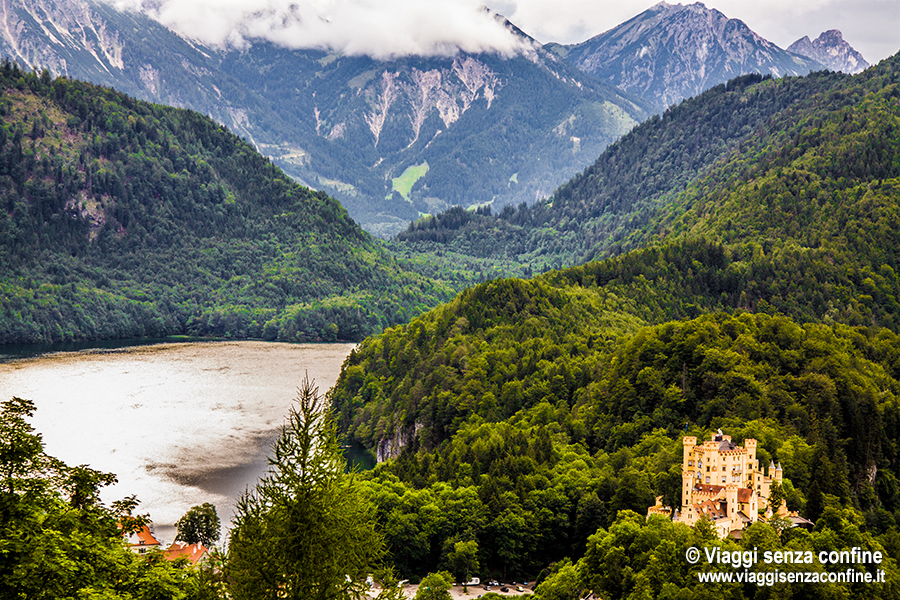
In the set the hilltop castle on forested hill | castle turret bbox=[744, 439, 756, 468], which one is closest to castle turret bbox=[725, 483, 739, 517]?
the hilltop castle on forested hill

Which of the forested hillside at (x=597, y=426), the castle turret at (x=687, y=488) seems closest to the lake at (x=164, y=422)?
the forested hillside at (x=597, y=426)

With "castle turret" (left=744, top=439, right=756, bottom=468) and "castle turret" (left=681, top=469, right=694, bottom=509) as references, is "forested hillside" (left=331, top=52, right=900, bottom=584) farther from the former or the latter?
"castle turret" (left=744, top=439, right=756, bottom=468)

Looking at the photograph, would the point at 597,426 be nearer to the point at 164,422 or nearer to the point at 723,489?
the point at 723,489

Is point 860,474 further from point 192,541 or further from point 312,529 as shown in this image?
point 312,529

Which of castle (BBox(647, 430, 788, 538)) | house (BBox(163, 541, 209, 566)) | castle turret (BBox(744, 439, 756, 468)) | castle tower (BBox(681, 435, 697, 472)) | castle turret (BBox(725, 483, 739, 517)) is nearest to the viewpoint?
castle (BBox(647, 430, 788, 538))

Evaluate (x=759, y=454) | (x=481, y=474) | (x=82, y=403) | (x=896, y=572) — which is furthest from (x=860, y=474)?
(x=82, y=403)

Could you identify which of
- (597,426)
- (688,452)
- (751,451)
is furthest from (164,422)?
(751,451)
